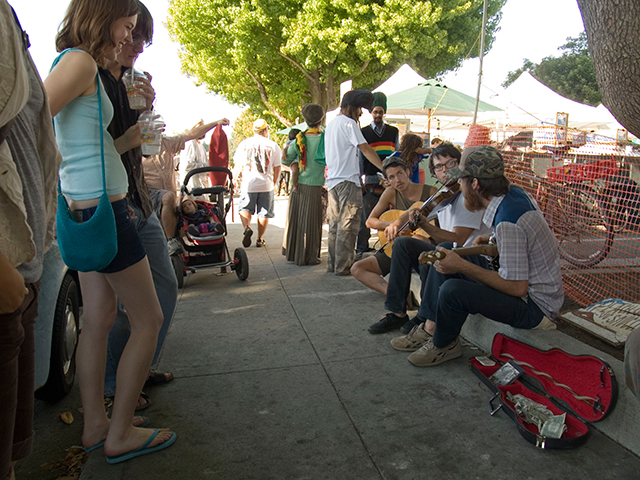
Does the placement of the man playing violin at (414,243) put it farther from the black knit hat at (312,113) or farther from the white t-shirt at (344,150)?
the black knit hat at (312,113)

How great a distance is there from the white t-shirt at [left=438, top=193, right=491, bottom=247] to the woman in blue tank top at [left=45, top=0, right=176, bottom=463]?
2.36m

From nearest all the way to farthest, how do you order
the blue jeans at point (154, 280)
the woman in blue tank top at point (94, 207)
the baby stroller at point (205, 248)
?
1. the woman in blue tank top at point (94, 207)
2. the blue jeans at point (154, 280)
3. the baby stroller at point (205, 248)

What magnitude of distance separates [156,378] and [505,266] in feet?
7.08

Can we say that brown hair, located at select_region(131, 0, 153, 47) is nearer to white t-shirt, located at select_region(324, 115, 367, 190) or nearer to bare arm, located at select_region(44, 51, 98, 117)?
bare arm, located at select_region(44, 51, 98, 117)

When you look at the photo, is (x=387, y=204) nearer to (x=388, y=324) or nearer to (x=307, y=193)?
(x=388, y=324)

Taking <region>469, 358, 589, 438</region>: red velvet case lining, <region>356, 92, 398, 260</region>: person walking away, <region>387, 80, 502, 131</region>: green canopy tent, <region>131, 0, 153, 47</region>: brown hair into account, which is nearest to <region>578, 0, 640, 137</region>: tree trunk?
<region>469, 358, 589, 438</region>: red velvet case lining

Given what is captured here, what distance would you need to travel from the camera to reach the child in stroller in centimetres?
568

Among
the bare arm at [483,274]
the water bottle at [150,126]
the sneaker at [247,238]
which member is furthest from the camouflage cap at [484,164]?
the sneaker at [247,238]

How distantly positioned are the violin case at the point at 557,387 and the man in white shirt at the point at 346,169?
2.98 meters

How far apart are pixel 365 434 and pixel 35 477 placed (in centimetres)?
152

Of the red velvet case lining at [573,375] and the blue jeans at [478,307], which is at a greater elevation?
the blue jeans at [478,307]

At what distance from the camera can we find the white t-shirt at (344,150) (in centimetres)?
595

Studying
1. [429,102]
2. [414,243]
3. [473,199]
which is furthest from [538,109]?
[473,199]

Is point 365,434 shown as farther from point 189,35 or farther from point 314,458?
point 189,35
